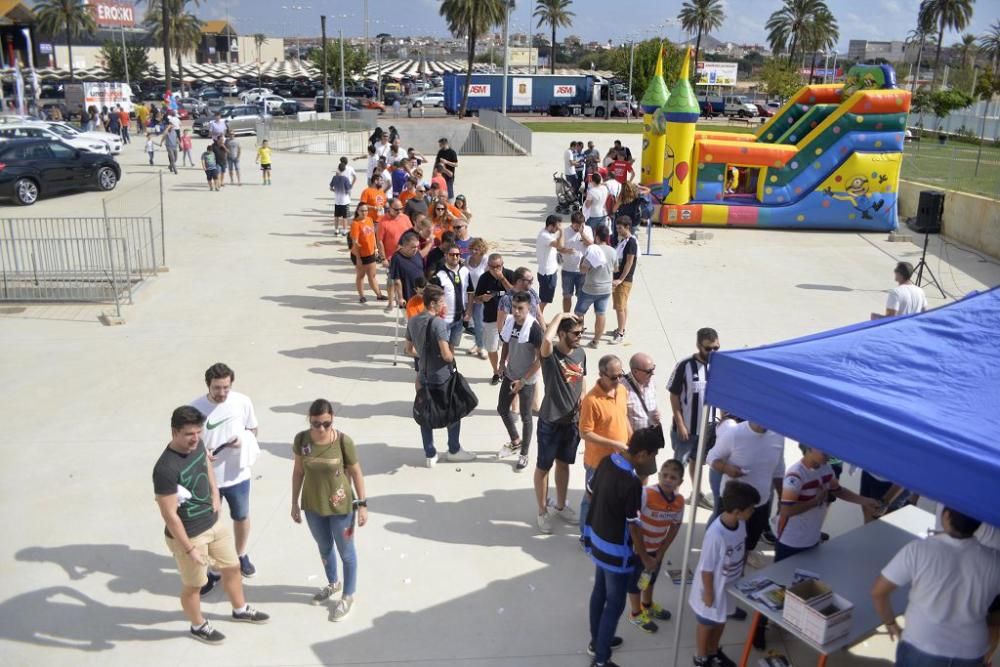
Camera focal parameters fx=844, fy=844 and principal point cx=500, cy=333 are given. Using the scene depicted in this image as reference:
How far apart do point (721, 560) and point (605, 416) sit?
124 centimetres

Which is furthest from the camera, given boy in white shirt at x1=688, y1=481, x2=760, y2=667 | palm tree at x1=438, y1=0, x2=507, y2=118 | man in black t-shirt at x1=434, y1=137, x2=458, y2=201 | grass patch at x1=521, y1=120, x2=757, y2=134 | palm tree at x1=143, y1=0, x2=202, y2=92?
palm tree at x1=143, y1=0, x2=202, y2=92

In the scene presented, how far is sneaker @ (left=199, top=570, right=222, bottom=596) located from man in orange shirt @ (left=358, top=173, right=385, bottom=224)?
7.50 meters

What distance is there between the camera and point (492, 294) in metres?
8.61

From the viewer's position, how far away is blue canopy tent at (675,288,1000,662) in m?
3.49

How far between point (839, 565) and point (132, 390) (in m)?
7.17

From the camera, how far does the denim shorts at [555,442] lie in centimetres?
602

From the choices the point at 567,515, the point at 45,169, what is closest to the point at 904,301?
the point at 567,515

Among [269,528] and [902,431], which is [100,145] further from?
[902,431]

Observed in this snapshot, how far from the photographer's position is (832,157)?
1730 cm

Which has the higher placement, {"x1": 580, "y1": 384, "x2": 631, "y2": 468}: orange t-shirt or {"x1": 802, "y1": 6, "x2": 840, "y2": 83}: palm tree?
{"x1": 802, "y1": 6, "x2": 840, "y2": 83}: palm tree

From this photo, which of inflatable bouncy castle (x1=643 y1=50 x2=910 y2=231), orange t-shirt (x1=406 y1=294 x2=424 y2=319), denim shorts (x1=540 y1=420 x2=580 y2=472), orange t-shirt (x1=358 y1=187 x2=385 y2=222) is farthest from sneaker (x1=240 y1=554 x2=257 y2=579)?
inflatable bouncy castle (x1=643 y1=50 x2=910 y2=231)

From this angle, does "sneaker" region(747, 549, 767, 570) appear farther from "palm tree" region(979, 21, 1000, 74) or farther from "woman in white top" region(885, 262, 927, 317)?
"palm tree" region(979, 21, 1000, 74)

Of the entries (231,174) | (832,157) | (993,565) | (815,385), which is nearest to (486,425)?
(815,385)

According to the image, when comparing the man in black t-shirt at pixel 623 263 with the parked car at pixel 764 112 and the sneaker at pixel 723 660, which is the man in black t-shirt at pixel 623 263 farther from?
the parked car at pixel 764 112
